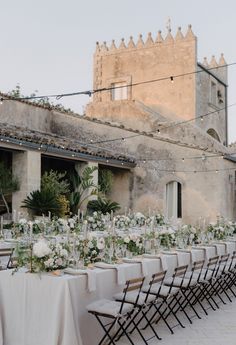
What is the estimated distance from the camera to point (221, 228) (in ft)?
35.6

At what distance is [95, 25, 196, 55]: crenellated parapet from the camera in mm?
23766

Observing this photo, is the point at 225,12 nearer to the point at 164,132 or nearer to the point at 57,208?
the point at 57,208

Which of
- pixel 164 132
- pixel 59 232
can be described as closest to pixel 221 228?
pixel 59 232

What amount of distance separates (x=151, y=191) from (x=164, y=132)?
3466 millimetres

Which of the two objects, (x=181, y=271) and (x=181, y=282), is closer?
(x=181, y=282)

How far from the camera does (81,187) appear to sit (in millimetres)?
16734

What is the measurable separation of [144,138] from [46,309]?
14.2 meters

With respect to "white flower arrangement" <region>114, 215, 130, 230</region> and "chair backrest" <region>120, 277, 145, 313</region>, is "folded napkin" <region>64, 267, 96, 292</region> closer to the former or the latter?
"chair backrest" <region>120, 277, 145, 313</region>

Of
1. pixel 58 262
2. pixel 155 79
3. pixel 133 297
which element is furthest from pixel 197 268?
pixel 155 79

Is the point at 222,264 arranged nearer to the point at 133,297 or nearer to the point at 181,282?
the point at 181,282

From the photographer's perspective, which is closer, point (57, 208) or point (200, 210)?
point (57, 208)

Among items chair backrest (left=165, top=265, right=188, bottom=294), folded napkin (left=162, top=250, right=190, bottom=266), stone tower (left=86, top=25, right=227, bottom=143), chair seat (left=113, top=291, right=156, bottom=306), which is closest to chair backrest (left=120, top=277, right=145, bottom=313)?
chair seat (left=113, top=291, right=156, bottom=306)

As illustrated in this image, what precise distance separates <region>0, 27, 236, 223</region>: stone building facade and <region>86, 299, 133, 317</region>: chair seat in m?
8.34

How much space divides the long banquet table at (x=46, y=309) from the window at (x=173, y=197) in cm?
1321
